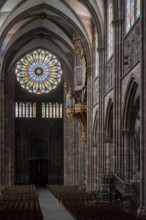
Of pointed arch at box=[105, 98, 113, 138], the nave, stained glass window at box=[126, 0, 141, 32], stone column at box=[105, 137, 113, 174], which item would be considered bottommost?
the nave

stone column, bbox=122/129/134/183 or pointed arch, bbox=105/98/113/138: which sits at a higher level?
pointed arch, bbox=105/98/113/138

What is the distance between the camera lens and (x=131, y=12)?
28984 mm

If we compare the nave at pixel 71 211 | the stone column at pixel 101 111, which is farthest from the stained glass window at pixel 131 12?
the nave at pixel 71 211

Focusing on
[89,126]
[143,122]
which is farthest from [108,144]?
[143,122]

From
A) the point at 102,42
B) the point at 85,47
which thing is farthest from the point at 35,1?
the point at 102,42

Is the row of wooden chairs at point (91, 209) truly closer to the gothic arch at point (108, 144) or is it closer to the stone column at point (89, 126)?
the gothic arch at point (108, 144)

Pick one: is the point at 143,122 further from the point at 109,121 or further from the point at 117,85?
the point at 109,121

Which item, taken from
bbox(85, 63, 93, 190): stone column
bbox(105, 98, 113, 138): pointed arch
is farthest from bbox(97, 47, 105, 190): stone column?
bbox(85, 63, 93, 190): stone column

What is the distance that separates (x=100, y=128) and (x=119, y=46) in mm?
9183

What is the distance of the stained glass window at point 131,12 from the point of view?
27391mm

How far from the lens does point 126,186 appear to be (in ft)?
92.6

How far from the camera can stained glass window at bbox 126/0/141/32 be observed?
27.4 meters

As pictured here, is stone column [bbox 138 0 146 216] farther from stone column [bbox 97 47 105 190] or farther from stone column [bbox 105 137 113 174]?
stone column [bbox 97 47 105 190]

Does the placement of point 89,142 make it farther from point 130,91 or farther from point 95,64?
point 130,91
